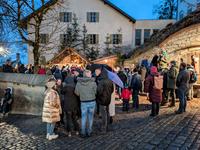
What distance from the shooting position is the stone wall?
24.3 ft

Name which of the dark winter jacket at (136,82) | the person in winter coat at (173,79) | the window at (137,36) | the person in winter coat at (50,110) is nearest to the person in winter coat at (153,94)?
the dark winter jacket at (136,82)

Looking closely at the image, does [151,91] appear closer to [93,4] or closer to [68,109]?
[68,109]

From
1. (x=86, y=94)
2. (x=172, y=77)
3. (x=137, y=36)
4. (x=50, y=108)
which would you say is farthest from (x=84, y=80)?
(x=137, y=36)

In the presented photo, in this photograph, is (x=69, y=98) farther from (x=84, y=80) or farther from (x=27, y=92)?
(x=27, y=92)

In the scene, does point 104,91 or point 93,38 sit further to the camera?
point 93,38

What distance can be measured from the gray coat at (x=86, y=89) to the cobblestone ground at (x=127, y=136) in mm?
1136

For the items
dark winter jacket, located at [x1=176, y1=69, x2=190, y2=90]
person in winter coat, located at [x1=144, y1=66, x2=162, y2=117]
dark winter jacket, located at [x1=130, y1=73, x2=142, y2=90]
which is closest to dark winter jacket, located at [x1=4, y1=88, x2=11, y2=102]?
dark winter jacket, located at [x1=130, y1=73, x2=142, y2=90]

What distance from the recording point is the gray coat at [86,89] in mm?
4523

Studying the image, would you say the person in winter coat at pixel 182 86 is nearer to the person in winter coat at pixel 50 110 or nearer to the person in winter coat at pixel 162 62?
the person in winter coat at pixel 162 62

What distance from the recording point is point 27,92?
7.85 metres

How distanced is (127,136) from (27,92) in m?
5.63

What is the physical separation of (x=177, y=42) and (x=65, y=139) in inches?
408

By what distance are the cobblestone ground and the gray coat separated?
1.14m

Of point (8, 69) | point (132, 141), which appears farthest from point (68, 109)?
point (8, 69)
